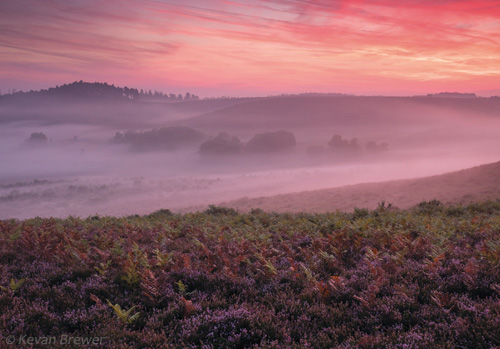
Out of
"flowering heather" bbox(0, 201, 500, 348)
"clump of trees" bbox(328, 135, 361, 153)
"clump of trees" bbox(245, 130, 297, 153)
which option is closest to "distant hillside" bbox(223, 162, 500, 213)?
"flowering heather" bbox(0, 201, 500, 348)

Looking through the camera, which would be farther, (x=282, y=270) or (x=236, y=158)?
(x=236, y=158)

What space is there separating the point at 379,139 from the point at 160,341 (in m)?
197

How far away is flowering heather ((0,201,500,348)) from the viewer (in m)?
4.39

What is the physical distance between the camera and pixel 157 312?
5.25 m

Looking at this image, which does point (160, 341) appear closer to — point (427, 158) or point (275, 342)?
point (275, 342)

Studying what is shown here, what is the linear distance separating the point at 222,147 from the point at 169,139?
4754 cm

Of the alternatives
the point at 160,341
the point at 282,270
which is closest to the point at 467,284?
the point at 282,270

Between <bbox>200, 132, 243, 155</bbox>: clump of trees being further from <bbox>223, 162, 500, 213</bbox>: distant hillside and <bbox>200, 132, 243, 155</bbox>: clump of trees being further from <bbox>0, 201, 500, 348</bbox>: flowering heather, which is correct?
<bbox>0, 201, 500, 348</bbox>: flowering heather

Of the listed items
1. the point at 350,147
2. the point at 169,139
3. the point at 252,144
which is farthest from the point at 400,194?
the point at 169,139

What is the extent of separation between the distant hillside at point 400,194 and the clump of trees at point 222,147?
113449 millimetres

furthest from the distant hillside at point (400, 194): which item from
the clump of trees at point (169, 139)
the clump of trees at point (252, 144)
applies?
the clump of trees at point (169, 139)

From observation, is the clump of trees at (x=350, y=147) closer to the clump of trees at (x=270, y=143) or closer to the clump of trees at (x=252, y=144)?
the clump of trees at (x=270, y=143)

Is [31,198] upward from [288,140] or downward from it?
downward

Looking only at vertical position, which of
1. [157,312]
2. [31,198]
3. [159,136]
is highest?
[159,136]
